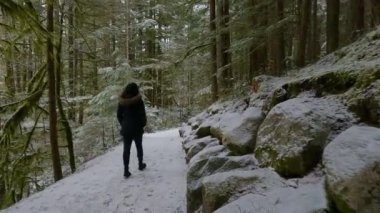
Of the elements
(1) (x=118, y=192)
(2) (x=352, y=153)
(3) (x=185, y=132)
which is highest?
(2) (x=352, y=153)

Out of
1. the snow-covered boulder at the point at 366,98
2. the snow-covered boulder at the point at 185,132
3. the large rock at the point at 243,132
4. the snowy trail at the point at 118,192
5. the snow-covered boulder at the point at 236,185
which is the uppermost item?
the snow-covered boulder at the point at 366,98

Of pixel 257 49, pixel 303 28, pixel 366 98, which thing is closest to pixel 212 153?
pixel 366 98

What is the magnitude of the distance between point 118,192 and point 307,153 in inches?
165

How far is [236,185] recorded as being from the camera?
4.35 meters

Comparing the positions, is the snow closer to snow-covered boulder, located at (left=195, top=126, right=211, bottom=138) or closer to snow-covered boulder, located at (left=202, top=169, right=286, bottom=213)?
snow-covered boulder, located at (left=202, top=169, right=286, bottom=213)

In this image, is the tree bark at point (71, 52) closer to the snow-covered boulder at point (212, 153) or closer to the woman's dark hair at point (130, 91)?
the woman's dark hair at point (130, 91)

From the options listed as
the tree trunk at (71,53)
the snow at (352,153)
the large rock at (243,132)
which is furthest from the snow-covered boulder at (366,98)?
the tree trunk at (71,53)

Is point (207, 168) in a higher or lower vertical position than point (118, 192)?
higher

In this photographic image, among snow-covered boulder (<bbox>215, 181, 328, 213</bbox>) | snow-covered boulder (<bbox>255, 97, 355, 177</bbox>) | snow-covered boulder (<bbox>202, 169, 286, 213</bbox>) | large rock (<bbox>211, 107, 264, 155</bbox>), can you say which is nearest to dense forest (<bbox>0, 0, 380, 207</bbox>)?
large rock (<bbox>211, 107, 264, 155</bbox>)

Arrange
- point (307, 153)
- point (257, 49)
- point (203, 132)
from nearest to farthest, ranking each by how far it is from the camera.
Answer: point (307, 153) → point (203, 132) → point (257, 49)

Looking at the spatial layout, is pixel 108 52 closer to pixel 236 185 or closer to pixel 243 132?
pixel 243 132

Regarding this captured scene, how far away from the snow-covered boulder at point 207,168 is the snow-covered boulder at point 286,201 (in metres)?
1.18

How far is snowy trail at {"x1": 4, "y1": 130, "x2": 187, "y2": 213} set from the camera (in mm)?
6352

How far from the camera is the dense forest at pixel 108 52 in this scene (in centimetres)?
945
